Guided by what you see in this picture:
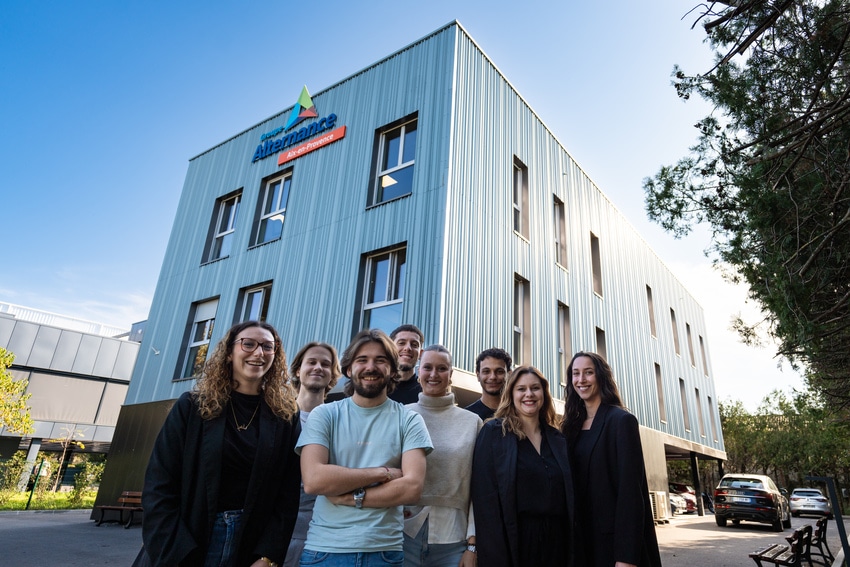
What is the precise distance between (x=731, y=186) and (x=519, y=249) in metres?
5.59

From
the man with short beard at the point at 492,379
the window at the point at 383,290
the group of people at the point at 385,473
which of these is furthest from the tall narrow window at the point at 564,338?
the group of people at the point at 385,473

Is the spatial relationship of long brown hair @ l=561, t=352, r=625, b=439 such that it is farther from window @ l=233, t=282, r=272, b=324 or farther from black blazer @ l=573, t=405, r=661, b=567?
window @ l=233, t=282, r=272, b=324

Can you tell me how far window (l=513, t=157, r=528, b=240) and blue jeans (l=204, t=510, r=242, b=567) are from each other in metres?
10.4

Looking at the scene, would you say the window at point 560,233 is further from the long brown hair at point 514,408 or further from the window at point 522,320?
the long brown hair at point 514,408

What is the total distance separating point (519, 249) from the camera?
459 inches

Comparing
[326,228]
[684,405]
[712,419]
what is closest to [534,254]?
[326,228]

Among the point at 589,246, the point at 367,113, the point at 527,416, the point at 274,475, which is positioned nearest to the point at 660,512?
the point at 589,246

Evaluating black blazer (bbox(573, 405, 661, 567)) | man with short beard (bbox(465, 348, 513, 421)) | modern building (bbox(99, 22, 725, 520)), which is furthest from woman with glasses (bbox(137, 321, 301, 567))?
modern building (bbox(99, 22, 725, 520))

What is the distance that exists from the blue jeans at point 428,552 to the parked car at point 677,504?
22.8 metres

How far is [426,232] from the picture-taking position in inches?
381

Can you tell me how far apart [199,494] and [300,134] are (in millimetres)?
12268

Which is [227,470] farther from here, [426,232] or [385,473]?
[426,232]

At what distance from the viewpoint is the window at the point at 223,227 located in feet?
45.6

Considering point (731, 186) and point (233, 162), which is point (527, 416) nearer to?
point (731, 186)
